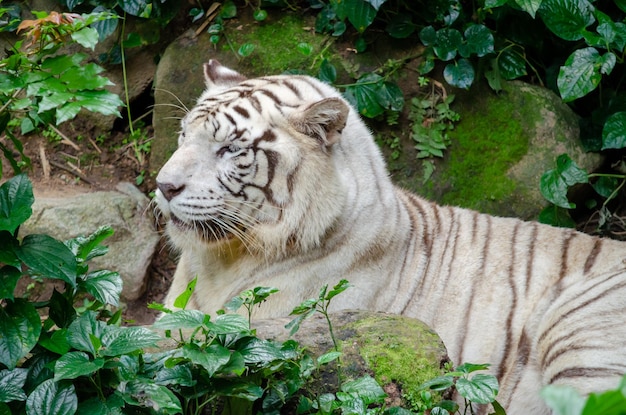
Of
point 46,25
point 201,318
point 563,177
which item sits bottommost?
point 563,177

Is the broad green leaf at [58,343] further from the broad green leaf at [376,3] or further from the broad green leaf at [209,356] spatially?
the broad green leaf at [376,3]

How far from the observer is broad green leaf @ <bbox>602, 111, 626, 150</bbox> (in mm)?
5152

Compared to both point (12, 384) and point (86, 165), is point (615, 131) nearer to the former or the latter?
point (86, 165)

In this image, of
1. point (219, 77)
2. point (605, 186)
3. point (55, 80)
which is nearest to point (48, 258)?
point (55, 80)

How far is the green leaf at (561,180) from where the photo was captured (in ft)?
16.6

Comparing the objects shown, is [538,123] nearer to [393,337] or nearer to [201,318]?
[393,337]

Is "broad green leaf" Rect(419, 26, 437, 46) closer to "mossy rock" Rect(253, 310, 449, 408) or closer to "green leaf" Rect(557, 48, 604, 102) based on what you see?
"green leaf" Rect(557, 48, 604, 102)

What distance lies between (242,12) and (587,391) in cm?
403

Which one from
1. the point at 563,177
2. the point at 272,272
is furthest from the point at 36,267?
the point at 563,177

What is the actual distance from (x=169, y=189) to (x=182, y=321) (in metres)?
1.31

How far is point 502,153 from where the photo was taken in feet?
18.4

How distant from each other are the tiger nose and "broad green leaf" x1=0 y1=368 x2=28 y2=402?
1305mm

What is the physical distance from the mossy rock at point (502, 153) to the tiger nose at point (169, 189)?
7.64 feet

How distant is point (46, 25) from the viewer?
251 cm
